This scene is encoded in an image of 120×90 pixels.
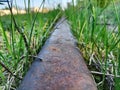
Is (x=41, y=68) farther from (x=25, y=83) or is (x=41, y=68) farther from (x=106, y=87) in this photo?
A: (x=106, y=87)

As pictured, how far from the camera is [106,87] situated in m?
1.15

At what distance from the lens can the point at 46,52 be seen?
3.49 feet

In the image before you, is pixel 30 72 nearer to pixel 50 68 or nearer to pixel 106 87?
pixel 50 68

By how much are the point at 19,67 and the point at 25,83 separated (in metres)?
0.47

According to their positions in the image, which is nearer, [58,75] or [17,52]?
[58,75]

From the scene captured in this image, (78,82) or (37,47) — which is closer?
(78,82)

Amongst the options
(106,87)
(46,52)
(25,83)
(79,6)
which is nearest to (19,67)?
(46,52)

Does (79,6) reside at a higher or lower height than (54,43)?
higher

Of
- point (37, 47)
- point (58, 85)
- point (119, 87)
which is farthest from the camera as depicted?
point (37, 47)

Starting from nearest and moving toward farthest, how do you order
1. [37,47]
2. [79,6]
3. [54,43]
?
1. [54,43]
2. [37,47]
3. [79,6]

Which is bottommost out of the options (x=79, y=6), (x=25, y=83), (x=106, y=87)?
(x=106, y=87)

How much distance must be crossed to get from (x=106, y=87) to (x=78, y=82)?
1.50ft

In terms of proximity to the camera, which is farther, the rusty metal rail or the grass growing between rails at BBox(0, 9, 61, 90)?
the grass growing between rails at BBox(0, 9, 61, 90)

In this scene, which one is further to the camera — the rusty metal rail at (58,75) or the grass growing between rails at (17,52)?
the grass growing between rails at (17,52)
